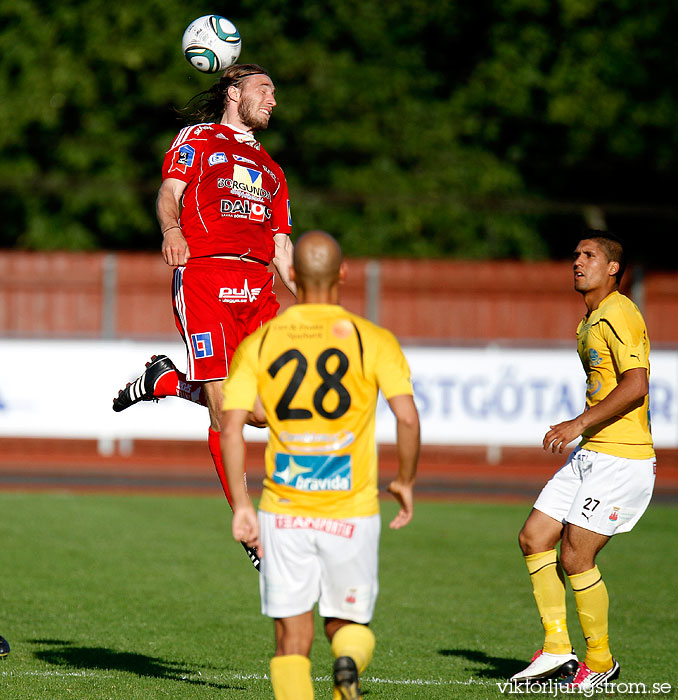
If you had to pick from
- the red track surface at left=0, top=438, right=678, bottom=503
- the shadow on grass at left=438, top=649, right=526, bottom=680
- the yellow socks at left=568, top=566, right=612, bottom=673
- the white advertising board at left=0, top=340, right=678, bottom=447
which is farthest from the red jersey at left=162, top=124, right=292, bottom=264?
the white advertising board at left=0, top=340, right=678, bottom=447

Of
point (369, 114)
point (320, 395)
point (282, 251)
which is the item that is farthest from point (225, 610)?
point (369, 114)

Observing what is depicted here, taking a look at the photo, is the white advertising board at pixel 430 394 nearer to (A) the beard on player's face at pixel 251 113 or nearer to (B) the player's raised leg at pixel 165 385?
(B) the player's raised leg at pixel 165 385

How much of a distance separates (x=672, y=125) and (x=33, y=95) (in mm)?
14142

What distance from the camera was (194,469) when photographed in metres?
19.8

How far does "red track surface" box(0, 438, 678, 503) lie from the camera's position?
56.3 ft

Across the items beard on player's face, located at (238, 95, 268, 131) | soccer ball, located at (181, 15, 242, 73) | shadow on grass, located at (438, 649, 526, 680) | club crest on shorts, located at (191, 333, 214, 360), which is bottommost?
shadow on grass, located at (438, 649, 526, 680)

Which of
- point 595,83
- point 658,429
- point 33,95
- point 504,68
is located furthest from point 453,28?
point 658,429

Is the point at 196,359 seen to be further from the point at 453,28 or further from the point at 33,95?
the point at 453,28

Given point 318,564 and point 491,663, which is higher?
point 318,564

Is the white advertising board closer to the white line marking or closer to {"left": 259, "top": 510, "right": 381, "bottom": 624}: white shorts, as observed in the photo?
the white line marking

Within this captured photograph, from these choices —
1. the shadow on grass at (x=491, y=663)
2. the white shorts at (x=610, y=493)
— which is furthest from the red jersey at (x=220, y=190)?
the shadow on grass at (x=491, y=663)

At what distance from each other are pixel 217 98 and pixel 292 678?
3.56 m

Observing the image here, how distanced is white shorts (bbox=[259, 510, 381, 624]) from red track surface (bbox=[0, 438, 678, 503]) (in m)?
12.0

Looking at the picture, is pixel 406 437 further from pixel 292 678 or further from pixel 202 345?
pixel 202 345
